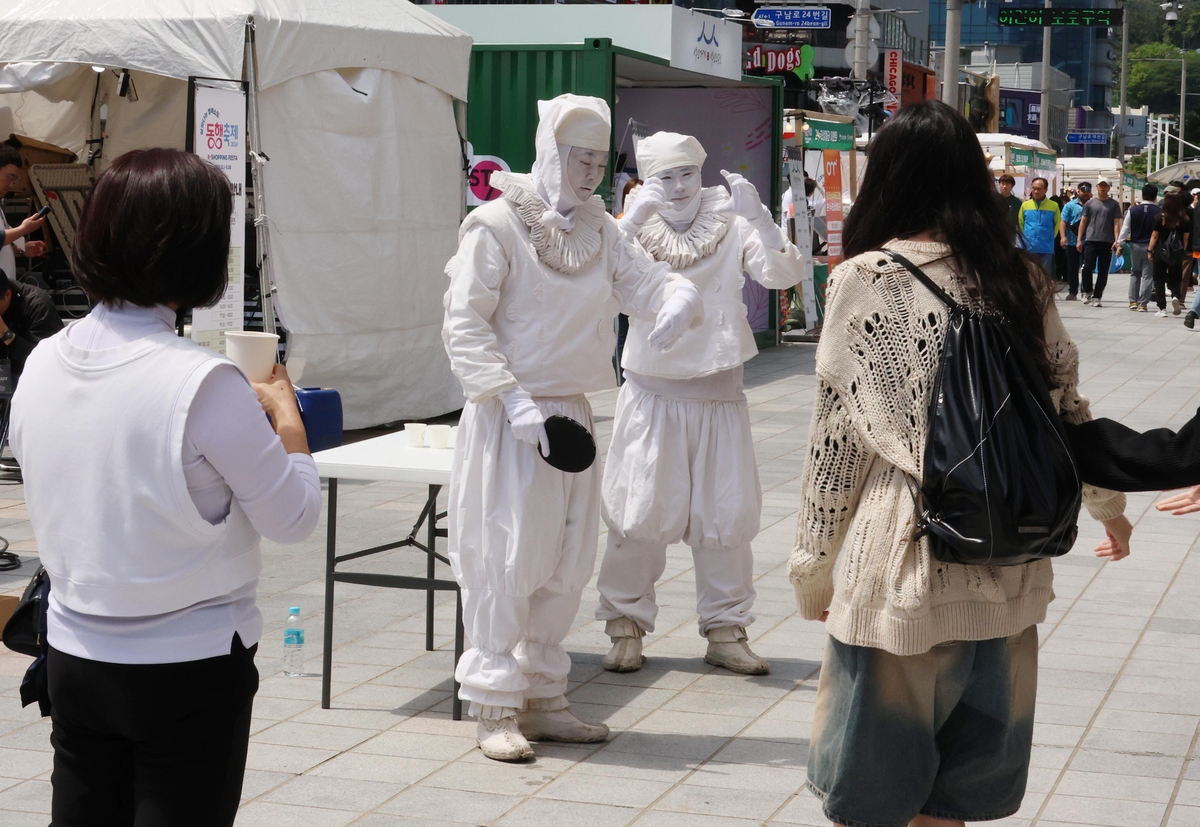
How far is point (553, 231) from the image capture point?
14.1ft

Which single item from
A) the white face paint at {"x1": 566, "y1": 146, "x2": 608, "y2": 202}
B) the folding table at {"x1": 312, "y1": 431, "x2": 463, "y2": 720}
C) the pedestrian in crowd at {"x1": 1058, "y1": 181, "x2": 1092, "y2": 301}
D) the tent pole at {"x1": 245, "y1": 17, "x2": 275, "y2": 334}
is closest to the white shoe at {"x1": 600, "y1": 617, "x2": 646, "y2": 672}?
the folding table at {"x1": 312, "y1": 431, "x2": 463, "y2": 720}

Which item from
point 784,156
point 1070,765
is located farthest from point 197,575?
point 784,156

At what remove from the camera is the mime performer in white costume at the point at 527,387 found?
166 inches

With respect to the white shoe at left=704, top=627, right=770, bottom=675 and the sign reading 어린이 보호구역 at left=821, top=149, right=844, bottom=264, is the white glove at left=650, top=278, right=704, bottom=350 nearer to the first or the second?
the white shoe at left=704, top=627, right=770, bottom=675

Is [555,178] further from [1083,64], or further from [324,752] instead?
[1083,64]

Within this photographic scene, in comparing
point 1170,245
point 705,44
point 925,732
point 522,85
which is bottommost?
point 925,732

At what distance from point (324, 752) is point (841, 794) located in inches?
81.8

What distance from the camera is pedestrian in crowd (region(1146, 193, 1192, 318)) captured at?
20250mm

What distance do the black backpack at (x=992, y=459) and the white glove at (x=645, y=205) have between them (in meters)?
2.82

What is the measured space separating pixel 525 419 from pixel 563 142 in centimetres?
88

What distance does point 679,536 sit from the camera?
209 inches

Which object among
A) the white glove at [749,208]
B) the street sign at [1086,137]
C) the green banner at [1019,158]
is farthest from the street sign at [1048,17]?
the street sign at [1086,137]

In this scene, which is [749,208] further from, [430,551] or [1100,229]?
[1100,229]

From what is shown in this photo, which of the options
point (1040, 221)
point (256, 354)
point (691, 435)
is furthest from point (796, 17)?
point (256, 354)
